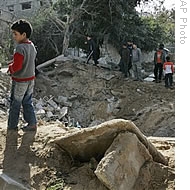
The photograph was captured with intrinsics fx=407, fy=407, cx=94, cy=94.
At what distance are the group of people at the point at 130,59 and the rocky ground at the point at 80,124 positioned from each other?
39 centimetres

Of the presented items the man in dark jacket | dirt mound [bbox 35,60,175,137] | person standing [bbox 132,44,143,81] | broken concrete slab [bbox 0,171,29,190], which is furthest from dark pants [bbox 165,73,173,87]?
broken concrete slab [bbox 0,171,29,190]

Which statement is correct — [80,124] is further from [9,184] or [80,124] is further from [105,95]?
[9,184]

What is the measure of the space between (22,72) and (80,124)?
7555 millimetres

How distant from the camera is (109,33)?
17297mm

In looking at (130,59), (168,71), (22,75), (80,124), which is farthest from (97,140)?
(130,59)

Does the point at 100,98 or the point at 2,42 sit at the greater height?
the point at 2,42

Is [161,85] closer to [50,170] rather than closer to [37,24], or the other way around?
[37,24]

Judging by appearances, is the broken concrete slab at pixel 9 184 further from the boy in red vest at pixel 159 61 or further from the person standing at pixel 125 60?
the person standing at pixel 125 60

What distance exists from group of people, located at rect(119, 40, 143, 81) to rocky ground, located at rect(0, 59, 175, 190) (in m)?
0.39

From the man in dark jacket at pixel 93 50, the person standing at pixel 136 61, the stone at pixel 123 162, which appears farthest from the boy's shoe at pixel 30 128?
the man in dark jacket at pixel 93 50

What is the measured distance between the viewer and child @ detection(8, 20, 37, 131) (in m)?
4.47

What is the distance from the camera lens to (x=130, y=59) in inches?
565
